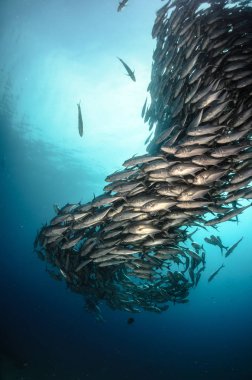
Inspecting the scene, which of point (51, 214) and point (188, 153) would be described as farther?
point (51, 214)

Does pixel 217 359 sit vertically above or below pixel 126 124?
below

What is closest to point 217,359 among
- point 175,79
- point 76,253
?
point 76,253

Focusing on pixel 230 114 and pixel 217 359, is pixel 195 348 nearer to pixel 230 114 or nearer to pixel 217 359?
pixel 217 359

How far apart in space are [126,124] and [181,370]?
121ft

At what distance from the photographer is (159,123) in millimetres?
8406

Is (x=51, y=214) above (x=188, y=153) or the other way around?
above

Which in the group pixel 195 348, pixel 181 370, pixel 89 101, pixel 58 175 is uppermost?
pixel 58 175

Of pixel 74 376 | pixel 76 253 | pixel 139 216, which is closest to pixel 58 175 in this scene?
pixel 74 376

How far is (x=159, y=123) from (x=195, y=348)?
69.7m

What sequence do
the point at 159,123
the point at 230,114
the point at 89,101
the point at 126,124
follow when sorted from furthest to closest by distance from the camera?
1. the point at 126,124
2. the point at 89,101
3. the point at 159,123
4. the point at 230,114

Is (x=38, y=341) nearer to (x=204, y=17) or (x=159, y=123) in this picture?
(x=159, y=123)

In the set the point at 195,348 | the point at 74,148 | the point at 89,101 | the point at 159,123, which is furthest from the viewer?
the point at 195,348

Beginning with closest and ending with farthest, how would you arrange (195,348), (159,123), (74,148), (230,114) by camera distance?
(230,114) → (159,123) → (74,148) → (195,348)

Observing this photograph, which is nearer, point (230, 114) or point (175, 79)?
point (230, 114)
